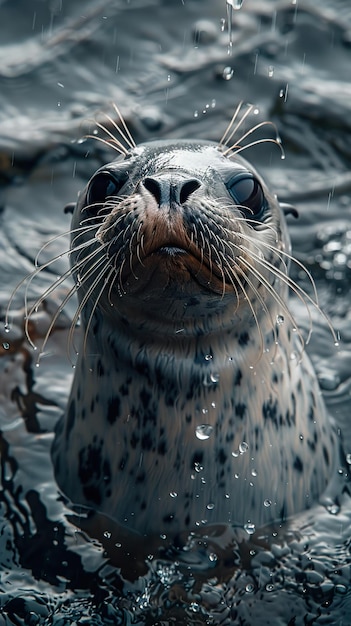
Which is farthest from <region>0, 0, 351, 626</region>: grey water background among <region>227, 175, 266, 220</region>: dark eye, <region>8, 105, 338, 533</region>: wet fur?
<region>227, 175, 266, 220</region>: dark eye

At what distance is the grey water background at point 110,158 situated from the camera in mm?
3850

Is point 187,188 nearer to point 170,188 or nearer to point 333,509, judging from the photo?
point 170,188

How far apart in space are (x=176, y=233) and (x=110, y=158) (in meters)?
3.33

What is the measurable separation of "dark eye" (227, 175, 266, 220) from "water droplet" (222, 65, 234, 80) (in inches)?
138

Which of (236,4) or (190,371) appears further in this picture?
(236,4)

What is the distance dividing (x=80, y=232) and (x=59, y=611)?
129 cm

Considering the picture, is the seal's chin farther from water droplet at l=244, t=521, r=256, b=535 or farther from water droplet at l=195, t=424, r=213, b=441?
water droplet at l=244, t=521, r=256, b=535

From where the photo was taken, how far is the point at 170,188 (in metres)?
3.27

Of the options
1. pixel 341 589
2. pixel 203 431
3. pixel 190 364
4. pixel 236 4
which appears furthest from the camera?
pixel 236 4

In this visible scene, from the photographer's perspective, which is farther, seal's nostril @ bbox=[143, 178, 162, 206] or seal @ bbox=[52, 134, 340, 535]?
seal @ bbox=[52, 134, 340, 535]

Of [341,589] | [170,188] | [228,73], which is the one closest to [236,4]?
[228,73]

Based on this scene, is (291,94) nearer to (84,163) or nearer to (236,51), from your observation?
(236,51)

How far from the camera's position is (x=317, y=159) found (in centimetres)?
662

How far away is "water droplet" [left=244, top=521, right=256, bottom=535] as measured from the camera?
12.9 ft
